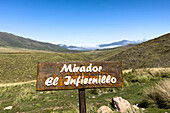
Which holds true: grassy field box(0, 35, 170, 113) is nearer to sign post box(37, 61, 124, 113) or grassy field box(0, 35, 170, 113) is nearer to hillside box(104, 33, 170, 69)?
hillside box(104, 33, 170, 69)

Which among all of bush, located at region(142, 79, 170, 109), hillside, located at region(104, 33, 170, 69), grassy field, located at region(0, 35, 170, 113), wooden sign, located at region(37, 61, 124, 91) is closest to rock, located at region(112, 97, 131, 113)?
grassy field, located at region(0, 35, 170, 113)

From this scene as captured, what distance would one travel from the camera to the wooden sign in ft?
14.9

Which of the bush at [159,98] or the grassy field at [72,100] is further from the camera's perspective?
the grassy field at [72,100]

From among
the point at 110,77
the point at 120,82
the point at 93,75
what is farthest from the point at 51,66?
the point at 120,82

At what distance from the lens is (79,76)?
186 inches

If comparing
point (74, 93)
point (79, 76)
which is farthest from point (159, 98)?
point (74, 93)

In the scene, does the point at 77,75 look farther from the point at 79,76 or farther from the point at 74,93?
the point at 74,93

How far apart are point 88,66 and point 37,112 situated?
4415mm

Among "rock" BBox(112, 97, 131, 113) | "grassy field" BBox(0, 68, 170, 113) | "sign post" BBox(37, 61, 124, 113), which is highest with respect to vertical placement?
"sign post" BBox(37, 61, 124, 113)

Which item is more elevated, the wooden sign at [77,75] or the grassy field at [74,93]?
the wooden sign at [77,75]

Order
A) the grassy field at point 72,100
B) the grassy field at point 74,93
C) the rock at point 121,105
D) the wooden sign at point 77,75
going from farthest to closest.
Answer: the grassy field at point 72,100 → the grassy field at point 74,93 → the rock at point 121,105 → the wooden sign at point 77,75

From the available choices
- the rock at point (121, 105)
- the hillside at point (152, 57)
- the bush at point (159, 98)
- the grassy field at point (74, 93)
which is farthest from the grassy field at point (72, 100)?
the hillside at point (152, 57)

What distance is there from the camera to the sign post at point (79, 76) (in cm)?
455

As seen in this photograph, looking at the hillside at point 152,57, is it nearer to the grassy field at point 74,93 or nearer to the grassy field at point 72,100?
the grassy field at point 74,93
